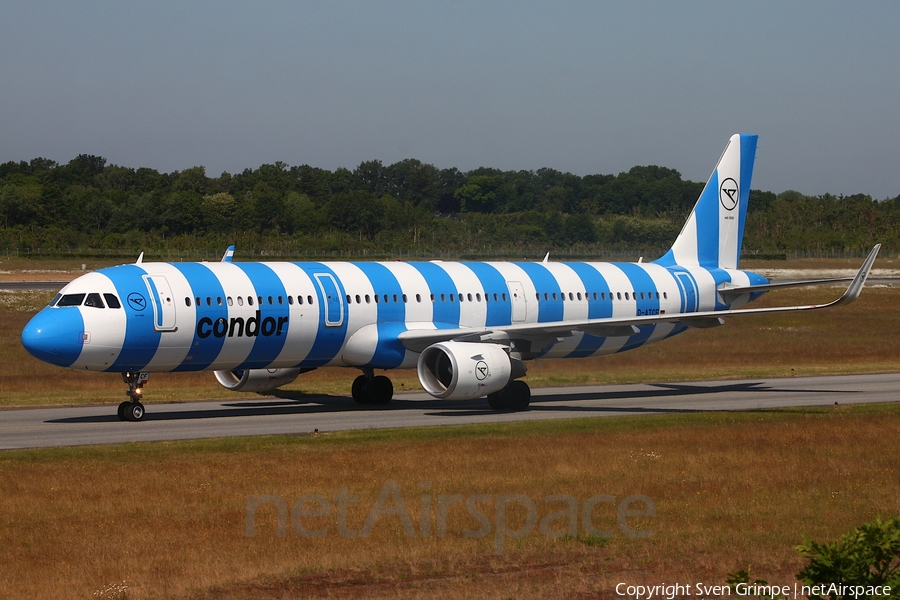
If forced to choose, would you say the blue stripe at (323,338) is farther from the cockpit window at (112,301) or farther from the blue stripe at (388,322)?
the cockpit window at (112,301)

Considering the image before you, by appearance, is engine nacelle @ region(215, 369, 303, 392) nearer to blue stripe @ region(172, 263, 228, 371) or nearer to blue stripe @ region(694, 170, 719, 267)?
blue stripe @ region(172, 263, 228, 371)

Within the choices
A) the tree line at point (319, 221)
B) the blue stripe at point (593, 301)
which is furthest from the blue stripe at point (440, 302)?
the tree line at point (319, 221)

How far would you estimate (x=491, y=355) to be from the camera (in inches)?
1223

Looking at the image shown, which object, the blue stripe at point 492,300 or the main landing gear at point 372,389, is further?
the blue stripe at point 492,300

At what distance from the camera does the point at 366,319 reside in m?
32.0

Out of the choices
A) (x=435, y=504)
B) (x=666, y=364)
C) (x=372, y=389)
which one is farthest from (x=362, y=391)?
(x=435, y=504)

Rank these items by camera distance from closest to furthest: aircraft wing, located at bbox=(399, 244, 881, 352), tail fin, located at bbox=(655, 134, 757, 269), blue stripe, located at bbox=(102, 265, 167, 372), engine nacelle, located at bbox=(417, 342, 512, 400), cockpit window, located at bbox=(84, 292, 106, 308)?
cockpit window, located at bbox=(84, 292, 106, 308), blue stripe, located at bbox=(102, 265, 167, 372), engine nacelle, located at bbox=(417, 342, 512, 400), aircraft wing, located at bbox=(399, 244, 881, 352), tail fin, located at bbox=(655, 134, 757, 269)

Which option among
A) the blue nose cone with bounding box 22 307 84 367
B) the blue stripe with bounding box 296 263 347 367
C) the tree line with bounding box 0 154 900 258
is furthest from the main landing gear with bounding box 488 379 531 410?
the tree line with bounding box 0 154 900 258

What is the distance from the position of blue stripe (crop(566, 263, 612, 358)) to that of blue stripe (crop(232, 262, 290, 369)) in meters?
10.1

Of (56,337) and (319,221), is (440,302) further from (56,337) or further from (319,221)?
(319,221)

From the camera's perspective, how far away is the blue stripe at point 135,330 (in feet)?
92.4

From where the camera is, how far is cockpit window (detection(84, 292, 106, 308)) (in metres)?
28.1

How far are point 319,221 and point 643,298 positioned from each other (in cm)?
8282

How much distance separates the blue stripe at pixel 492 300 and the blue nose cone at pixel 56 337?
40.8 feet
